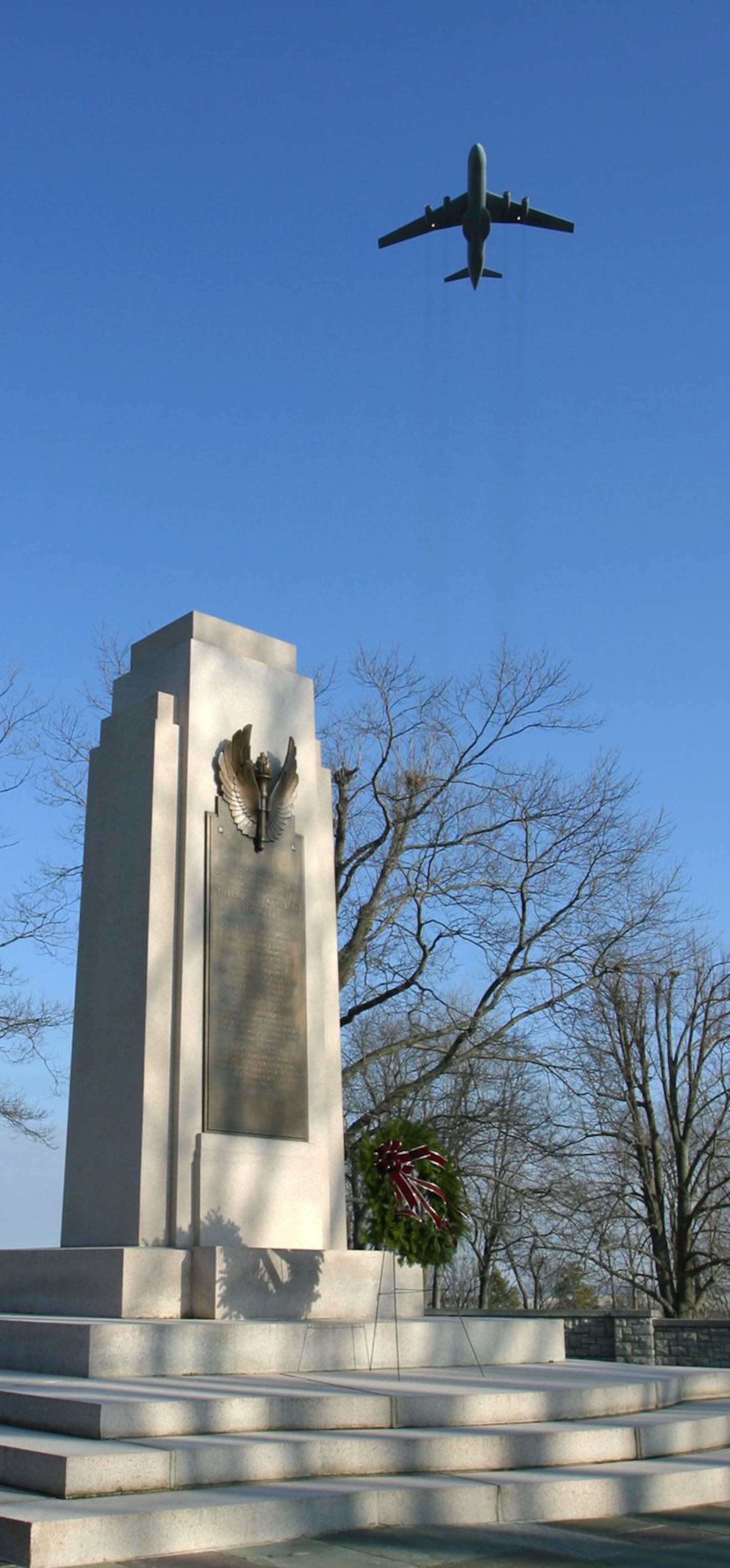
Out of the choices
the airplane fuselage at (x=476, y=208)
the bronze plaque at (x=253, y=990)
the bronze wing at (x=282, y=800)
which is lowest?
the bronze plaque at (x=253, y=990)

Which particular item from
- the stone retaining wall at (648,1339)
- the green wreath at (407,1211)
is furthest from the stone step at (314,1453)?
the stone retaining wall at (648,1339)

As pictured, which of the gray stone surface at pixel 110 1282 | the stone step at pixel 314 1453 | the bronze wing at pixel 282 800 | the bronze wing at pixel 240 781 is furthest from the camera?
the bronze wing at pixel 282 800

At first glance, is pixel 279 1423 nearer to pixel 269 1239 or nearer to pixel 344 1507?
pixel 344 1507

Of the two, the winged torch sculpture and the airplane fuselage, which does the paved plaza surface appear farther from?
the airplane fuselage

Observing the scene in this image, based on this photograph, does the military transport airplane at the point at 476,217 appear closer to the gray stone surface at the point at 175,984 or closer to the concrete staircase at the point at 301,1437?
the gray stone surface at the point at 175,984

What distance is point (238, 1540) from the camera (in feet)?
16.5

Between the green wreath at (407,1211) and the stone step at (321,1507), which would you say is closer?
the stone step at (321,1507)

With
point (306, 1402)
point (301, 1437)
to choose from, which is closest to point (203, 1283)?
point (306, 1402)

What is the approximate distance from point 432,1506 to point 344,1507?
0.41 meters

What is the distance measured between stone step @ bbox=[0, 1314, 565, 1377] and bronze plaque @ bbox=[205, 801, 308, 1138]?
5.64 ft

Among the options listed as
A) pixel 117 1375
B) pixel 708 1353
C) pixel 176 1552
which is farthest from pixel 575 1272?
pixel 176 1552

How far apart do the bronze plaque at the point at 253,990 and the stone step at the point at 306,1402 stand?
94.2 inches

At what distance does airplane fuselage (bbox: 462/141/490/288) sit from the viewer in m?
22.0

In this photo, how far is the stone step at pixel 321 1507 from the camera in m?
4.65
